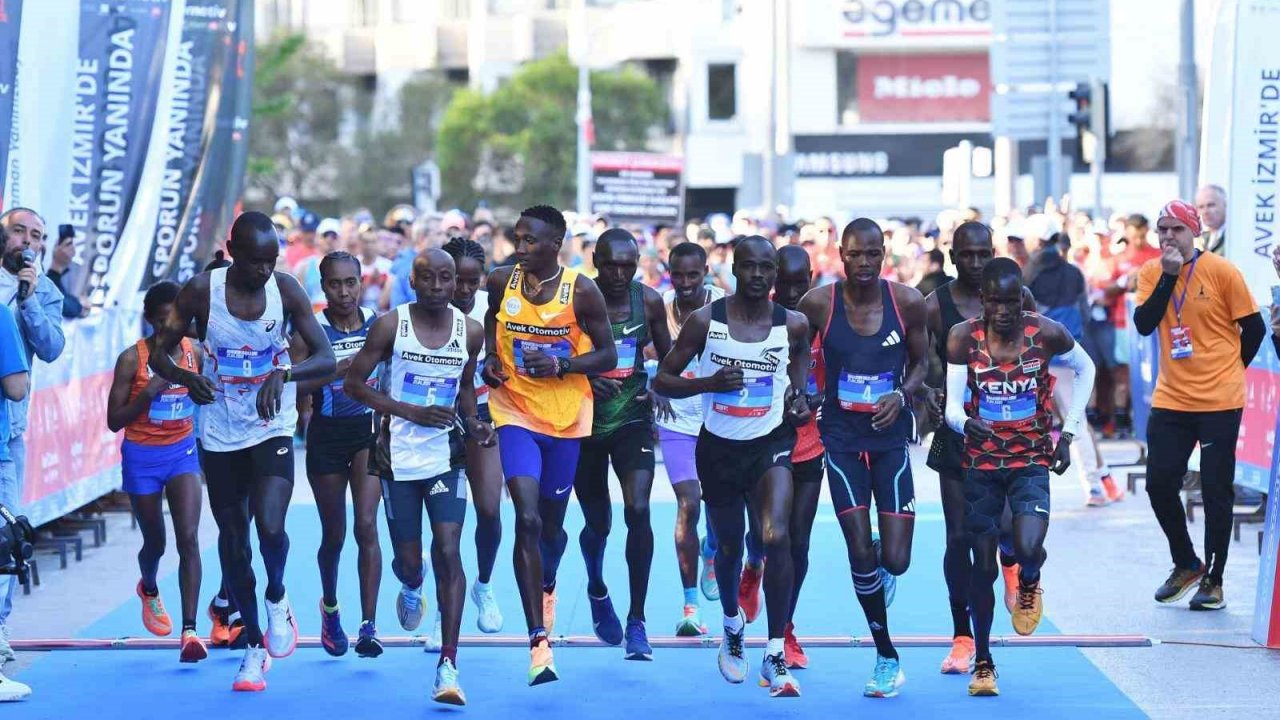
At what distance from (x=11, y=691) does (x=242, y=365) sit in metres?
1.62

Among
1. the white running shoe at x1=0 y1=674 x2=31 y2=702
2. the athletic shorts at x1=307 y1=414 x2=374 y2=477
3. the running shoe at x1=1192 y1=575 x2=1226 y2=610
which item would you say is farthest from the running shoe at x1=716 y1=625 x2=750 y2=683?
the running shoe at x1=1192 y1=575 x2=1226 y2=610

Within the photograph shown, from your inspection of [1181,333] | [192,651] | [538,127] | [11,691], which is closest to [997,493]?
[1181,333]

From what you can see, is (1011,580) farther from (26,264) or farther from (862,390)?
(26,264)

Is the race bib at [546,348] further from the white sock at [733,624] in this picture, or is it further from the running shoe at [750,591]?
the running shoe at [750,591]

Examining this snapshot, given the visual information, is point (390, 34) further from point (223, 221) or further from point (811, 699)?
point (811, 699)

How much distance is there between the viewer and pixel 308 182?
208 ft

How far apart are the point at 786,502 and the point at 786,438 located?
0.92 ft

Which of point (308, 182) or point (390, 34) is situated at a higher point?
point (390, 34)

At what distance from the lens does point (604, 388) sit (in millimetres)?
9562

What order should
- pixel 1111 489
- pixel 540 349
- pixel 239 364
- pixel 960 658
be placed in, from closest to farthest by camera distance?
pixel 239 364 → pixel 540 349 → pixel 960 658 → pixel 1111 489

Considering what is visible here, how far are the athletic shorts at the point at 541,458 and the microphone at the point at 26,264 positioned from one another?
2.53m

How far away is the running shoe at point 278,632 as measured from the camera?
29.9 ft

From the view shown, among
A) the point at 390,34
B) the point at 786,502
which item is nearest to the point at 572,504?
the point at 786,502

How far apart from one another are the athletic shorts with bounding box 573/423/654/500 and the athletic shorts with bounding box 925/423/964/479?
128 cm
